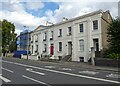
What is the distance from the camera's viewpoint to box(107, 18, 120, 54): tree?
2930 centimetres

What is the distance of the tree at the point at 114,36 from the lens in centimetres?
2930

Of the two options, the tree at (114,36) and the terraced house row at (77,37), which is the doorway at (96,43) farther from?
the tree at (114,36)

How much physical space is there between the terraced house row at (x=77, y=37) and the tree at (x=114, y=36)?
3.78 metres

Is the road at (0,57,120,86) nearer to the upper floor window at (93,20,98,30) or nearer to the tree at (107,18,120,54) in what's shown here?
the tree at (107,18,120,54)

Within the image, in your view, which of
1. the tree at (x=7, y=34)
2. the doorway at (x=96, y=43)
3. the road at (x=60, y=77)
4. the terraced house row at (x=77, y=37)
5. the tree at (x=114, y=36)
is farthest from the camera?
the tree at (x=7, y=34)

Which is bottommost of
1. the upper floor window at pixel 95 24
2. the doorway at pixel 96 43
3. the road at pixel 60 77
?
the road at pixel 60 77

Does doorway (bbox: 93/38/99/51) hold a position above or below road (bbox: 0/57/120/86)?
above

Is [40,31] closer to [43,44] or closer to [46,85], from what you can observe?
[43,44]

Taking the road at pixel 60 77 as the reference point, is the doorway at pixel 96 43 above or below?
above

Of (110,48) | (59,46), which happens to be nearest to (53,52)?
(59,46)

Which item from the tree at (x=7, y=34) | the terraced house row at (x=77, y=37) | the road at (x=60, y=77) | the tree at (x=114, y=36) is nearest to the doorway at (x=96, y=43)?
the terraced house row at (x=77, y=37)

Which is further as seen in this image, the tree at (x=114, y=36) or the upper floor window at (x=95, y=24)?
the upper floor window at (x=95, y=24)

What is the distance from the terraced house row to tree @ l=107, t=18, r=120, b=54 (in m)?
3.78

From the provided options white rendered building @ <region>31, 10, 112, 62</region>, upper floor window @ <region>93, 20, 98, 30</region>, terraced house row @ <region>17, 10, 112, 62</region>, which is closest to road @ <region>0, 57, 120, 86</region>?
terraced house row @ <region>17, 10, 112, 62</region>
